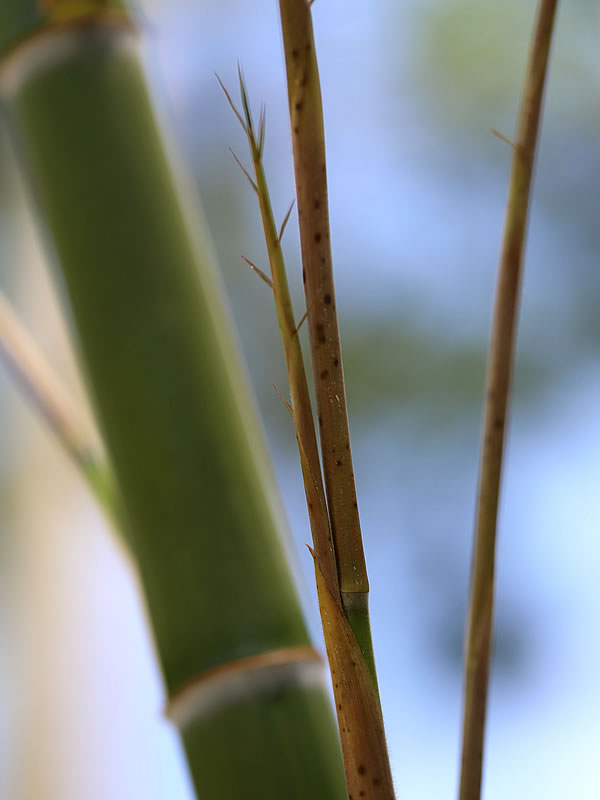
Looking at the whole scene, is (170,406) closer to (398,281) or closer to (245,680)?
(245,680)

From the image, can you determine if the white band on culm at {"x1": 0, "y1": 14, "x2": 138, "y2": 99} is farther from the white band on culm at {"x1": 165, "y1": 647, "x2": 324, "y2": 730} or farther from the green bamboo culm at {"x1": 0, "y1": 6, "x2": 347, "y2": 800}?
the white band on culm at {"x1": 165, "y1": 647, "x2": 324, "y2": 730}

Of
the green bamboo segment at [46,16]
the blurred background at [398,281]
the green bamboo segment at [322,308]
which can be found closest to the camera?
the green bamboo segment at [322,308]

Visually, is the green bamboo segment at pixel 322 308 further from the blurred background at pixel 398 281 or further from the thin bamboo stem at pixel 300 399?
the blurred background at pixel 398 281

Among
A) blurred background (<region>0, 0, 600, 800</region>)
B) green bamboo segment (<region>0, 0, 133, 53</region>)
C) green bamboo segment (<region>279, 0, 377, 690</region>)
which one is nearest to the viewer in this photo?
green bamboo segment (<region>279, 0, 377, 690</region>)

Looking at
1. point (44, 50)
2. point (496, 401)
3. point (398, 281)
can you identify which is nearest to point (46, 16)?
point (44, 50)

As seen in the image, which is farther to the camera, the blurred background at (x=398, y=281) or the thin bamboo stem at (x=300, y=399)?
the blurred background at (x=398, y=281)

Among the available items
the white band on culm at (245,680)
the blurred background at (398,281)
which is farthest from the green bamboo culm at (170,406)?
the blurred background at (398,281)

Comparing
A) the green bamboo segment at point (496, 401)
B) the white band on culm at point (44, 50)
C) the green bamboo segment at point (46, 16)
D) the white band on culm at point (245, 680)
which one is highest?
the green bamboo segment at point (46, 16)

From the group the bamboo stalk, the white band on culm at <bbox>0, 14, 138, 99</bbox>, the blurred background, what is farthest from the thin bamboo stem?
the blurred background

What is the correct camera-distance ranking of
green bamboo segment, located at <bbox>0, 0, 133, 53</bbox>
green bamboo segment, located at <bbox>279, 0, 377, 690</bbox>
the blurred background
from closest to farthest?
1. green bamboo segment, located at <bbox>279, 0, 377, 690</bbox>
2. green bamboo segment, located at <bbox>0, 0, 133, 53</bbox>
3. the blurred background
